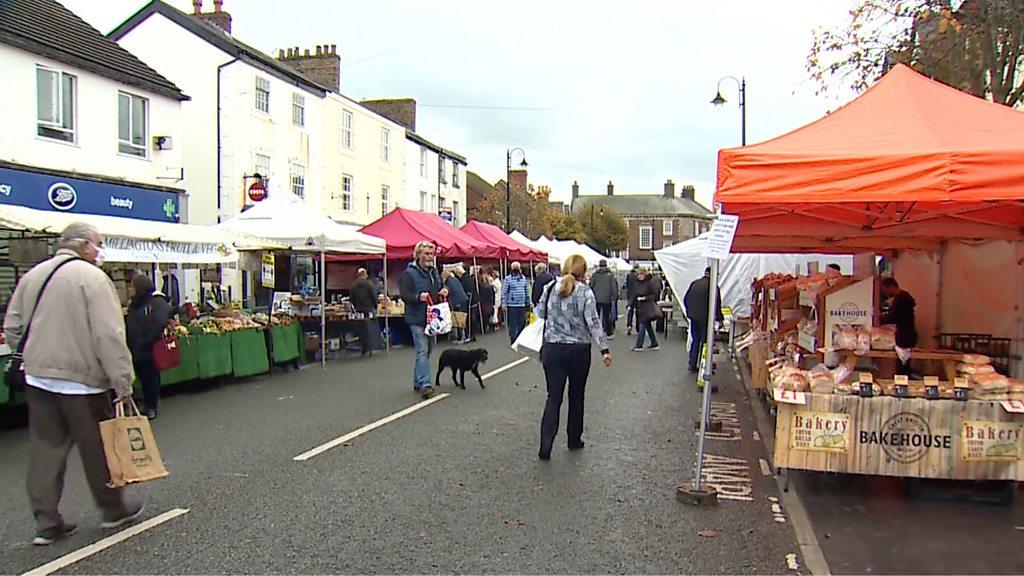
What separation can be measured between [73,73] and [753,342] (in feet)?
50.5

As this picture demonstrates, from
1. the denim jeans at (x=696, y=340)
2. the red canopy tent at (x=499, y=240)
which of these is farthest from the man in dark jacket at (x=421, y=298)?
the red canopy tent at (x=499, y=240)

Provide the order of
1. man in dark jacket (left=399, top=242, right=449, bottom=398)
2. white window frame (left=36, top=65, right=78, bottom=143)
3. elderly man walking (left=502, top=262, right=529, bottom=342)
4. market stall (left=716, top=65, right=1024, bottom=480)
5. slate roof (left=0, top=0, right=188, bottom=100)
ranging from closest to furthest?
Result: 1. market stall (left=716, top=65, right=1024, bottom=480)
2. man in dark jacket (left=399, top=242, right=449, bottom=398)
3. slate roof (left=0, top=0, right=188, bottom=100)
4. white window frame (left=36, top=65, right=78, bottom=143)
5. elderly man walking (left=502, top=262, right=529, bottom=342)

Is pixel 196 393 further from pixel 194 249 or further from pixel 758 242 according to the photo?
pixel 758 242

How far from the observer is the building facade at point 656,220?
8719 cm

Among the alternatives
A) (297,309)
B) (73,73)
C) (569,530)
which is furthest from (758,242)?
(73,73)

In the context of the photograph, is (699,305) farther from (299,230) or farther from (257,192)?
(257,192)

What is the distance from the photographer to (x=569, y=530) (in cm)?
513

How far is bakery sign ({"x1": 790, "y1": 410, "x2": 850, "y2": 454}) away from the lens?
5.68 meters

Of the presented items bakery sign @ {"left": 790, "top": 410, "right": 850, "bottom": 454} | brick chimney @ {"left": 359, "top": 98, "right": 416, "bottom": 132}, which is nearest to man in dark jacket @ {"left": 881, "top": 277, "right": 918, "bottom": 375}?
bakery sign @ {"left": 790, "top": 410, "right": 850, "bottom": 454}

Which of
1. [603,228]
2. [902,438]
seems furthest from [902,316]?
[603,228]

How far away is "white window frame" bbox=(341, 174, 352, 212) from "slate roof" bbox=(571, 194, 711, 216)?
5823cm

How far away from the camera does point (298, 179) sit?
87.0 feet

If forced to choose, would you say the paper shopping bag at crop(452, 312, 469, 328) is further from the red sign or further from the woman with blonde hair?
the woman with blonde hair

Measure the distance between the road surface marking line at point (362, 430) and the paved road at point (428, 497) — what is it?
0.37 feet
